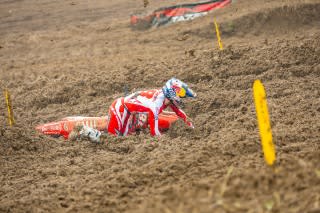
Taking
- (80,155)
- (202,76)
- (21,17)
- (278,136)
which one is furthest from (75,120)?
(21,17)

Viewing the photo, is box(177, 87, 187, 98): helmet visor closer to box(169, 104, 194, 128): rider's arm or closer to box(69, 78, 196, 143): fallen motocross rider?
box(69, 78, 196, 143): fallen motocross rider

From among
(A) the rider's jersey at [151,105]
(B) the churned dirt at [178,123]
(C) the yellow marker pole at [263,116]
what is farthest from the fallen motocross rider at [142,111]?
(C) the yellow marker pole at [263,116]

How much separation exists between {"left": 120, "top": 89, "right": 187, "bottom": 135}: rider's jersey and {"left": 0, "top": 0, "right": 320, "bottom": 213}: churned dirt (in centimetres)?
34

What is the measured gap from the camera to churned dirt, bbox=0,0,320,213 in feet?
18.6

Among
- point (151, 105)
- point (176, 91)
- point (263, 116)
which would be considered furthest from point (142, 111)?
point (263, 116)

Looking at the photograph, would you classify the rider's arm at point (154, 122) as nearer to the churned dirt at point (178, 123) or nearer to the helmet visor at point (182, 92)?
the churned dirt at point (178, 123)

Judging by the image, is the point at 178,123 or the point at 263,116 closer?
the point at 263,116

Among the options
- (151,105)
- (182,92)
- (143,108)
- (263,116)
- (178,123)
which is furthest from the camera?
(178,123)

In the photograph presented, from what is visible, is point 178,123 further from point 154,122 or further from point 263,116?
point 263,116

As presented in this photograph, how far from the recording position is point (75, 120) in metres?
11.7

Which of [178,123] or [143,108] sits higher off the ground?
[143,108]

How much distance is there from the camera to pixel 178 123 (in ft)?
35.2

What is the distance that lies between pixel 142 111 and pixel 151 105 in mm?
348

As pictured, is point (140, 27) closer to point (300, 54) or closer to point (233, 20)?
point (233, 20)
